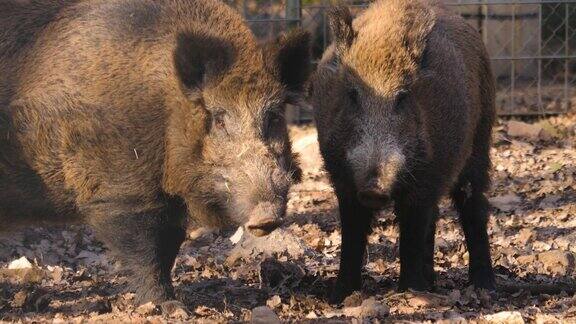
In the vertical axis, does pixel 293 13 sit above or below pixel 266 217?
above

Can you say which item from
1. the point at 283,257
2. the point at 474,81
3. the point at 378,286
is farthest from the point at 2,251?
the point at 474,81

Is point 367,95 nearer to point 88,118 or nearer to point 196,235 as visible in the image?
point 88,118

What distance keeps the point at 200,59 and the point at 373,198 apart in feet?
3.97

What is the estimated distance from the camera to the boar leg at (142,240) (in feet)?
19.4

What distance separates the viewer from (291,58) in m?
5.79

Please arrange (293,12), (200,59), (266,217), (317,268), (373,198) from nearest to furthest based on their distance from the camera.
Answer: (266,217) → (200,59) → (373,198) → (317,268) → (293,12)

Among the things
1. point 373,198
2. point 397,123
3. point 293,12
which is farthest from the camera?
point 293,12

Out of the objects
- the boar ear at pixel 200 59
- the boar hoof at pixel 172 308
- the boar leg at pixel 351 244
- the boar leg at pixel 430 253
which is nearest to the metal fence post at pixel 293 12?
the boar leg at pixel 430 253

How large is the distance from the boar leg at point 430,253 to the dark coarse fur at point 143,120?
1534mm

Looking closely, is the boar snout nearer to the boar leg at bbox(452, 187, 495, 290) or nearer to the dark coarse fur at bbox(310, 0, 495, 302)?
the dark coarse fur at bbox(310, 0, 495, 302)

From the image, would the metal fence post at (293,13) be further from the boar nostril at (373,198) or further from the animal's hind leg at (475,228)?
the boar nostril at (373,198)

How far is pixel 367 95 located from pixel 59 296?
213 centimetres

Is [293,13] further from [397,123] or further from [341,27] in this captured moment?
[397,123]

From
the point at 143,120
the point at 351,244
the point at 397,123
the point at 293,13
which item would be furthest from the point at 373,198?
the point at 293,13
